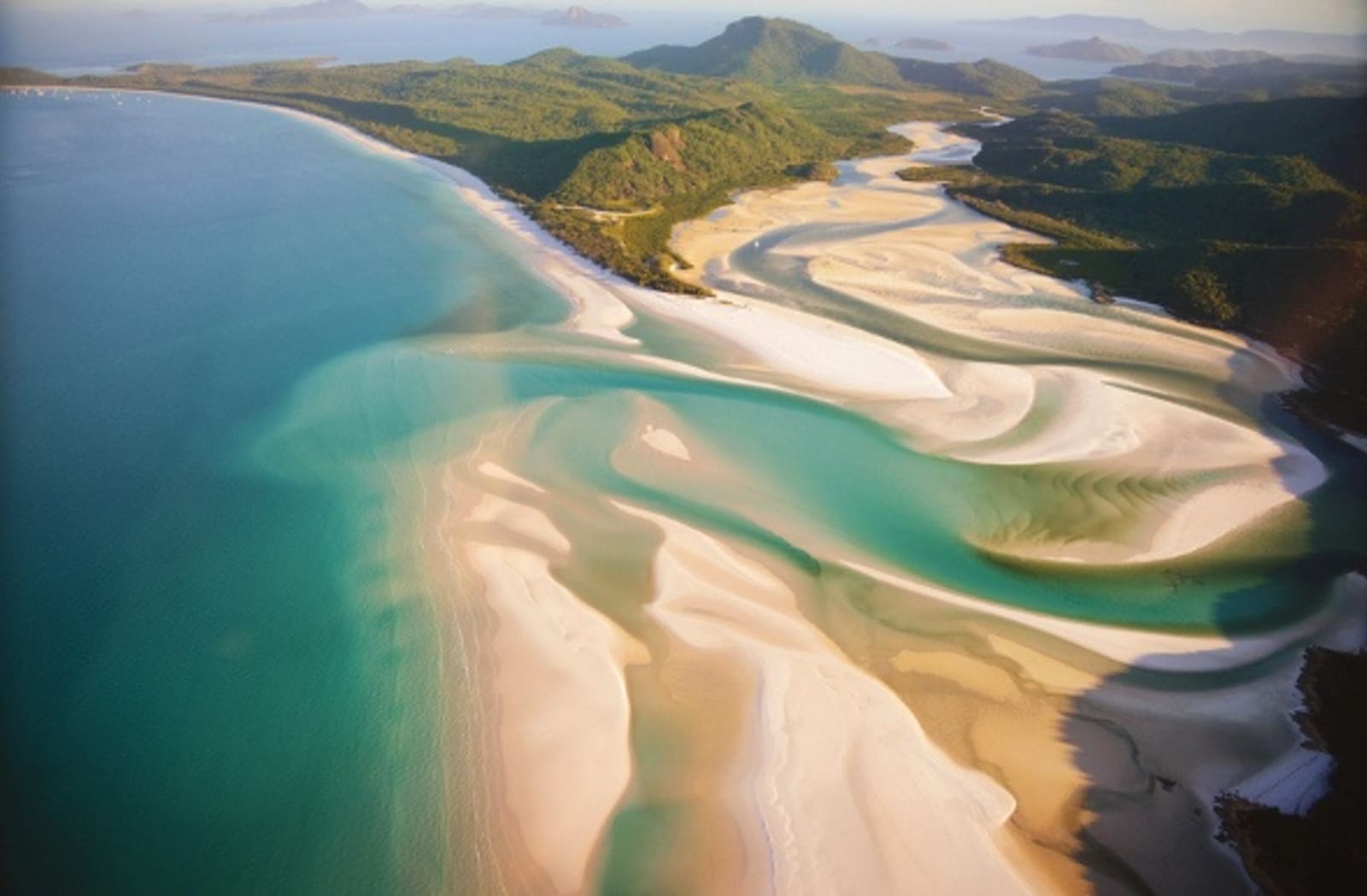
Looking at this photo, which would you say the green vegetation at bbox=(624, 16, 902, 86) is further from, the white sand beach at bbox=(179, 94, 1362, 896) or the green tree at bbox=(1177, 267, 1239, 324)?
the white sand beach at bbox=(179, 94, 1362, 896)

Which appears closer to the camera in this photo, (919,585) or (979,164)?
(919,585)

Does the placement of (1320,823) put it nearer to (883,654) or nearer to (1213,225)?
(883,654)

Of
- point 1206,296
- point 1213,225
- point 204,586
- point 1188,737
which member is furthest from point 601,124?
point 1188,737

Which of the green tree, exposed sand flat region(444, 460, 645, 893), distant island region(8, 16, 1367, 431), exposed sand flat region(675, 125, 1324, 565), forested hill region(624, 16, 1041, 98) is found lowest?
exposed sand flat region(444, 460, 645, 893)

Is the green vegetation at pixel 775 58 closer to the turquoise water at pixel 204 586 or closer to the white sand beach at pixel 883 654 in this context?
the turquoise water at pixel 204 586

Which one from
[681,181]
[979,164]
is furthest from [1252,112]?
[681,181]

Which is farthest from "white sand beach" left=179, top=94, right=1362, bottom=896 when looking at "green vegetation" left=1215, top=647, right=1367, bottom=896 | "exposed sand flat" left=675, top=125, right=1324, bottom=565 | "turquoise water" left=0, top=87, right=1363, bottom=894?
"turquoise water" left=0, top=87, right=1363, bottom=894

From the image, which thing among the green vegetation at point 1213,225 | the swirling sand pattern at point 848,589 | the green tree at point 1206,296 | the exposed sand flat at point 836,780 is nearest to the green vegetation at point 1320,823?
the swirling sand pattern at point 848,589

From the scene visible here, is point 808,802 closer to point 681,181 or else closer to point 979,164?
point 681,181
